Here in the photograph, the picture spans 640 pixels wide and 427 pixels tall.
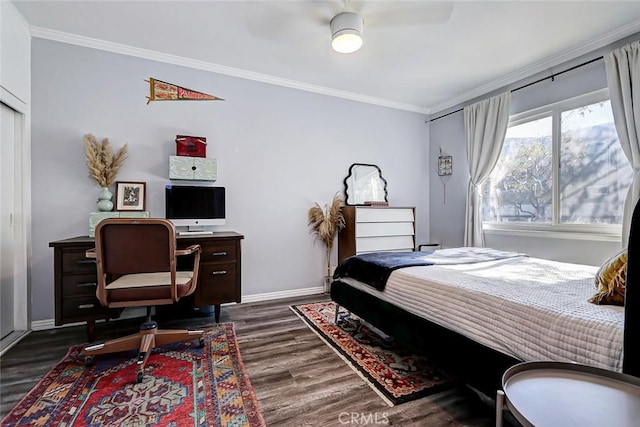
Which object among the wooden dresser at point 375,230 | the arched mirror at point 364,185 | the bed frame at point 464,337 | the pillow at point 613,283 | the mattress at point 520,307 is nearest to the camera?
the bed frame at point 464,337

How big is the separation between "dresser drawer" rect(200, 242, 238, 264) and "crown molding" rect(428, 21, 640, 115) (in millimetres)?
3549

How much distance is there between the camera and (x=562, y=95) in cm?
297

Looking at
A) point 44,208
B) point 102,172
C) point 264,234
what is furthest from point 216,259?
point 44,208

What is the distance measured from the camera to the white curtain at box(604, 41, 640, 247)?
2379 mm

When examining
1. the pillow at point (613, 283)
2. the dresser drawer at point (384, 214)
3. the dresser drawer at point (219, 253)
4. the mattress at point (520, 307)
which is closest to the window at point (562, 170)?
the dresser drawer at point (384, 214)

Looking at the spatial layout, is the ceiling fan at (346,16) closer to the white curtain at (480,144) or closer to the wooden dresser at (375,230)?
the white curtain at (480,144)

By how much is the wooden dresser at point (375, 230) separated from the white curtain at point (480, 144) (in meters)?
0.73

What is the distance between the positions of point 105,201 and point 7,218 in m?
0.65

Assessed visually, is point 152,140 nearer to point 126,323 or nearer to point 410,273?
point 126,323

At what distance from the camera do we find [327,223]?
11.9 feet

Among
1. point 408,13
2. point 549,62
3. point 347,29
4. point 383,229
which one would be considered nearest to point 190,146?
point 347,29

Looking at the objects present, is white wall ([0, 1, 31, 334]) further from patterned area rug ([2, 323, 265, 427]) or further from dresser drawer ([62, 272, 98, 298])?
patterned area rug ([2, 323, 265, 427])

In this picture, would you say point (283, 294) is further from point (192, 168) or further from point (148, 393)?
point (148, 393)

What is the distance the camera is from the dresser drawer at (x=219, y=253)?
2.62 metres
